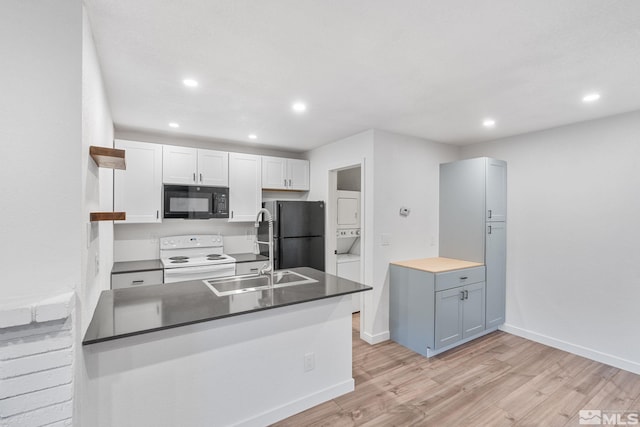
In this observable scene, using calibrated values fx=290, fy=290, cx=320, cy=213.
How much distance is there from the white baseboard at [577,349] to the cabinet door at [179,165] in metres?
4.41

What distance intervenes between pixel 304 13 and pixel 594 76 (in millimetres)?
2074

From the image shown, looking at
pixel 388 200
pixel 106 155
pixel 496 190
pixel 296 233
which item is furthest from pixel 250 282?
pixel 496 190

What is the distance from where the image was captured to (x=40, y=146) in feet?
4.01

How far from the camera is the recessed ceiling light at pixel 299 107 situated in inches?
103

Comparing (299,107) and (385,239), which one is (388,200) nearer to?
(385,239)

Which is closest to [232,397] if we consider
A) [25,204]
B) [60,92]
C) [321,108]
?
[25,204]

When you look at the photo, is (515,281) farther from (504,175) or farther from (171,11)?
(171,11)

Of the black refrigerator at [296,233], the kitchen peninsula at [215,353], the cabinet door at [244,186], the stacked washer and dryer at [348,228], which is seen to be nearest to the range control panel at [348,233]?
the stacked washer and dryer at [348,228]

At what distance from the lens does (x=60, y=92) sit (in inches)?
49.0

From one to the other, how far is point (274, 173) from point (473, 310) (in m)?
3.11

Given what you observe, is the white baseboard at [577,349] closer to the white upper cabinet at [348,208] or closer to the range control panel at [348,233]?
the range control panel at [348,233]

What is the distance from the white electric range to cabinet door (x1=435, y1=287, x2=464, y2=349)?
2.43 metres

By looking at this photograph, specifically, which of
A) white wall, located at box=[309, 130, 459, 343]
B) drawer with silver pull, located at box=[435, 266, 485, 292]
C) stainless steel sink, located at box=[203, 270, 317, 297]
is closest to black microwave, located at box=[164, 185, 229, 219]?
stainless steel sink, located at box=[203, 270, 317, 297]

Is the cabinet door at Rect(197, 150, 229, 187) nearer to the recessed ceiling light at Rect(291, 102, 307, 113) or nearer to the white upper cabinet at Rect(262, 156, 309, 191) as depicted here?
the white upper cabinet at Rect(262, 156, 309, 191)
